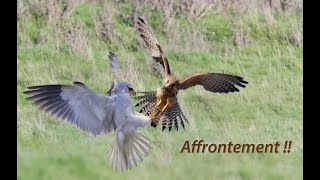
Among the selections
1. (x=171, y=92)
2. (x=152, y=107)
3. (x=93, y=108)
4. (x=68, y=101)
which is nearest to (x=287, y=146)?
(x=171, y=92)

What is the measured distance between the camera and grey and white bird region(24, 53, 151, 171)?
7.12 metres

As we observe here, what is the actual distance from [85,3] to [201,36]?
1.82 m

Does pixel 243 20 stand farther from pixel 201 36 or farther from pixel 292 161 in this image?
pixel 292 161

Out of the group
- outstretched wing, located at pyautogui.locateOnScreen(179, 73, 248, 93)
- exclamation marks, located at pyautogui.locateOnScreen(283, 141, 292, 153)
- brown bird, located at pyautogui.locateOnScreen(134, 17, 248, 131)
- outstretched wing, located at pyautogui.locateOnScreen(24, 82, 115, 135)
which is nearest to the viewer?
outstretched wing, located at pyautogui.locateOnScreen(24, 82, 115, 135)

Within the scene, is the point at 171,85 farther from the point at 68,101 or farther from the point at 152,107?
the point at 68,101

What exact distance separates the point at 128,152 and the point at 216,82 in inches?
39.6

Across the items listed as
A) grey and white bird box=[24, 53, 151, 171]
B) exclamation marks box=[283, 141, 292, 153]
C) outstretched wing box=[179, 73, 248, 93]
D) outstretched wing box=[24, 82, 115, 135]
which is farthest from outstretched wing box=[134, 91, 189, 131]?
exclamation marks box=[283, 141, 292, 153]

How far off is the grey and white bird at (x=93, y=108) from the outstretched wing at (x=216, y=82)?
539mm

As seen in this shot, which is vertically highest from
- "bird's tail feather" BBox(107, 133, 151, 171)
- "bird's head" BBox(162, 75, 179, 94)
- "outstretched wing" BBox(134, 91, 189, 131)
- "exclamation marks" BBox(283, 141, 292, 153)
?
"bird's head" BBox(162, 75, 179, 94)

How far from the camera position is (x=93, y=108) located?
23.6 feet

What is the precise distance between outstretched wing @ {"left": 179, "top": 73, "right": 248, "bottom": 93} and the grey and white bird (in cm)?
54

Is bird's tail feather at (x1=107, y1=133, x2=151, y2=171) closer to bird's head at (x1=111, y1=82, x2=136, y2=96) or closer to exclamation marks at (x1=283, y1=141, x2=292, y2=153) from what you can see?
bird's head at (x1=111, y1=82, x2=136, y2=96)

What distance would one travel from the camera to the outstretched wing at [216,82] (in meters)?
7.49

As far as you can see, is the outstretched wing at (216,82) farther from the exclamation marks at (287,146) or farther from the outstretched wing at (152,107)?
the exclamation marks at (287,146)
